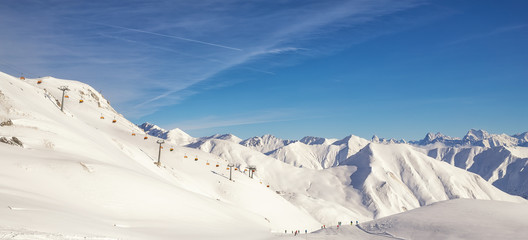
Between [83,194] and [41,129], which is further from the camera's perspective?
[41,129]

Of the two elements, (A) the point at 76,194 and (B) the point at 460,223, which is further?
(B) the point at 460,223

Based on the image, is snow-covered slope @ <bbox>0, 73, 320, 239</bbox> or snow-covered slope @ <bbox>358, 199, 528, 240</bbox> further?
snow-covered slope @ <bbox>358, 199, 528, 240</bbox>

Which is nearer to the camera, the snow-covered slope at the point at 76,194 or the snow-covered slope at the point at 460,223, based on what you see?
the snow-covered slope at the point at 76,194

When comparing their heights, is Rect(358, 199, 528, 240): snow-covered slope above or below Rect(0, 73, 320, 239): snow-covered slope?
below

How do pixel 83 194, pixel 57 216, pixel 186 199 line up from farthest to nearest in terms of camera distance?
pixel 186 199, pixel 83 194, pixel 57 216

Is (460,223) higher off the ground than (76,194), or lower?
lower

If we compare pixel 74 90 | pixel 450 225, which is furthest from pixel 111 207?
pixel 74 90

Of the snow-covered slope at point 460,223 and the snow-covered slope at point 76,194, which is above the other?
the snow-covered slope at point 76,194

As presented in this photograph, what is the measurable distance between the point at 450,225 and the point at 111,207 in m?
37.3

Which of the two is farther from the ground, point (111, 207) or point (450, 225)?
point (111, 207)

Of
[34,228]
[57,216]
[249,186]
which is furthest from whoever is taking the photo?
[249,186]

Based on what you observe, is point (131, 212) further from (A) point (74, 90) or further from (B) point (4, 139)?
(A) point (74, 90)

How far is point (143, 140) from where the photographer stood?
10025 centimetres

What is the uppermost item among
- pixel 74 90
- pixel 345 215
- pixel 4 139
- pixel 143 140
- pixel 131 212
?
pixel 74 90
